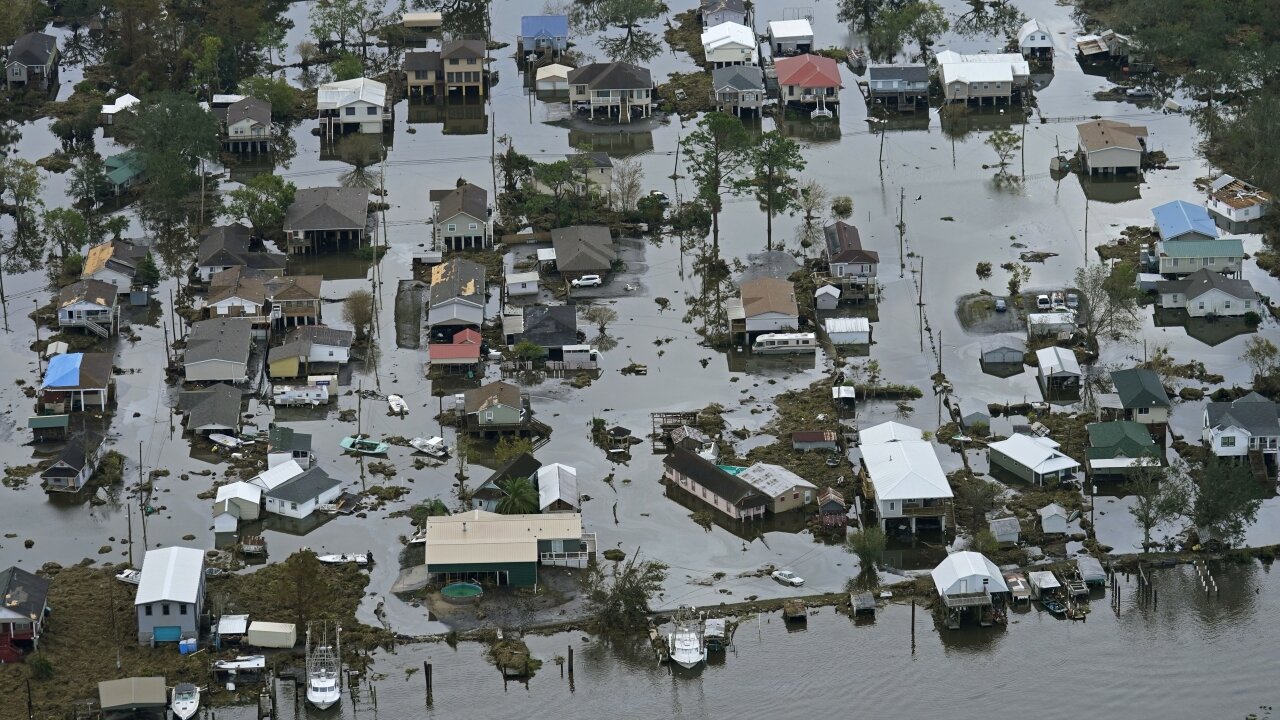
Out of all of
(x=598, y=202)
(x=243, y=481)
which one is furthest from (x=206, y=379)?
(x=598, y=202)

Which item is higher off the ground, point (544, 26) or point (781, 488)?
point (544, 26)

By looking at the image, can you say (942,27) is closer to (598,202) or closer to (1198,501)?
(598,202)

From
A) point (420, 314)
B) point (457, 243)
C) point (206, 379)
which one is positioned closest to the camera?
point (206, 379)

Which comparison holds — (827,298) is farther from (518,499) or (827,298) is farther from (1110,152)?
(518,499)

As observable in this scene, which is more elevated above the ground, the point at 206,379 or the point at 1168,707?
the point at 206,379

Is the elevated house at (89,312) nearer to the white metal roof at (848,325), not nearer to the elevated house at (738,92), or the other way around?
the white metal roof at (848,325)

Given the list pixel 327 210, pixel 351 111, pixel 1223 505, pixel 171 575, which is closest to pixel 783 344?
pixel 1223 505

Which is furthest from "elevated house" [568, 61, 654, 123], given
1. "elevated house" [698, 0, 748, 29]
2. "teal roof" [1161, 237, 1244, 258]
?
"teal roof" [1161, 237, 1244, 258]
